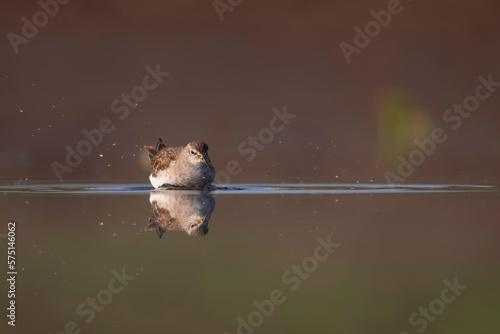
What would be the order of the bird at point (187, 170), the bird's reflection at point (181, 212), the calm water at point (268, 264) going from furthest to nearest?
the bird at point (187, 170) < the bird's reflection at point (181, 212) < the calm water at point (268, 264)

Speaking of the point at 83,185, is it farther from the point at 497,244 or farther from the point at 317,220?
the point at 497,244

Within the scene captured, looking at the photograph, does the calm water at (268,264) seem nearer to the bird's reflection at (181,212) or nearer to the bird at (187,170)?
the bird's reflection at (181,212)

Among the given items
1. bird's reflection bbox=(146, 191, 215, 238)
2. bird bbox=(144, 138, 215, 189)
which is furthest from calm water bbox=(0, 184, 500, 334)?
bird bbox=(144, 138, 215, 189)

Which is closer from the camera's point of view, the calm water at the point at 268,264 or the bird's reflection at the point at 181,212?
the calm water at the point at 268,264

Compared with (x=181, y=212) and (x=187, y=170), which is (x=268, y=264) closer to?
(x=181, y=212)

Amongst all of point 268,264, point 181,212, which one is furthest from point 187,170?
point 268,264

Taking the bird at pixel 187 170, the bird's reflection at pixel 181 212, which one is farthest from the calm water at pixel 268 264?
the bird at pixel 187 170
